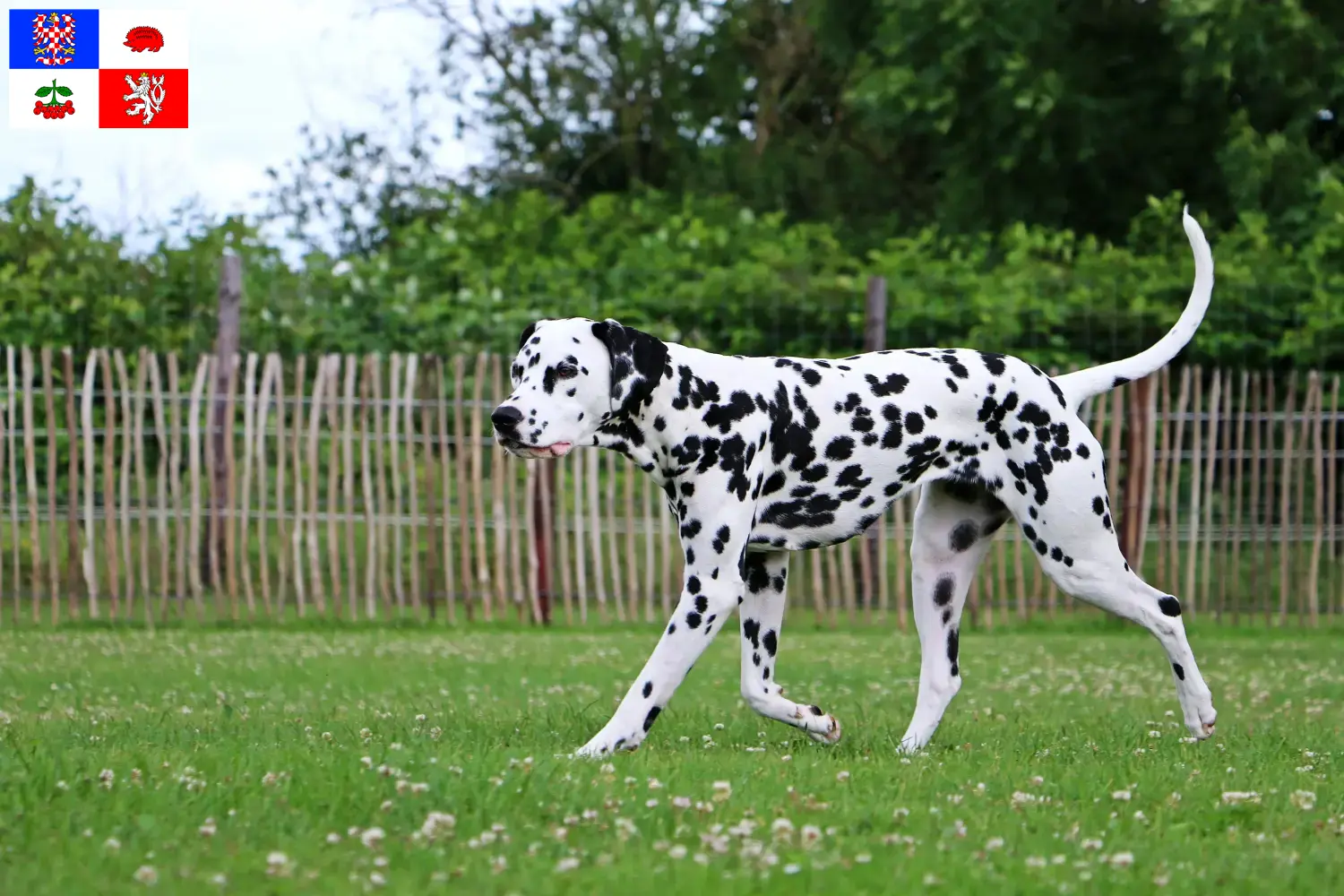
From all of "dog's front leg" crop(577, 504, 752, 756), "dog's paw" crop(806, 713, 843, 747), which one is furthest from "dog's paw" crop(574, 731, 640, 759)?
"dog's paw" crop(806, 713, 843, 747)

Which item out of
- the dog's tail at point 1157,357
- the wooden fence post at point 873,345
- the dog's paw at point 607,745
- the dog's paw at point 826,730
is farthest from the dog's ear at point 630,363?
the wooden fence post at point 873,345

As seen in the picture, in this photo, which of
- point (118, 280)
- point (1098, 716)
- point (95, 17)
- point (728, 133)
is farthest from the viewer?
point (728, 133)

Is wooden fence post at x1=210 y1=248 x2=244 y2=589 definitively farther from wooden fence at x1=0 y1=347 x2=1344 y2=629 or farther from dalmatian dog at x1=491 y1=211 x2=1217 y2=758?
dalmatian dog at x1=491 y1=211 x2=1217 y2=758

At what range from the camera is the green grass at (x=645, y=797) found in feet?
13.1

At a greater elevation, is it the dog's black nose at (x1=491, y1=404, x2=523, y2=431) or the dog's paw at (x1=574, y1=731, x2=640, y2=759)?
the dog's black nose at (x1=491, y1=404, x2=523, y2=431)

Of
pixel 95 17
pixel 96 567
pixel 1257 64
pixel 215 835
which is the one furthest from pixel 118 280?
pixel 1257 64

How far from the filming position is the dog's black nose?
564cm

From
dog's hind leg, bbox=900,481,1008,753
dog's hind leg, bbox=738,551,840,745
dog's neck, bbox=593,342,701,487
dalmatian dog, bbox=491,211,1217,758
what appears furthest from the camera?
dog's hind leg, bbox=900,481,1008,753

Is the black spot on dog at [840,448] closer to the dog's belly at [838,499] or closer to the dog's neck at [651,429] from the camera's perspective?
the dog's belly at [838,499]

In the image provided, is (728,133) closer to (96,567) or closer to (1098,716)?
(96,567)

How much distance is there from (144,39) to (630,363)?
20.1 feet

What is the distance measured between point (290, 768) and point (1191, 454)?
32.0 ft

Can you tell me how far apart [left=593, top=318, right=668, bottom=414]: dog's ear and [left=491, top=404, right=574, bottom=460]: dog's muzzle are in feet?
0.94

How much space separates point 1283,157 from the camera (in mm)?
18641
